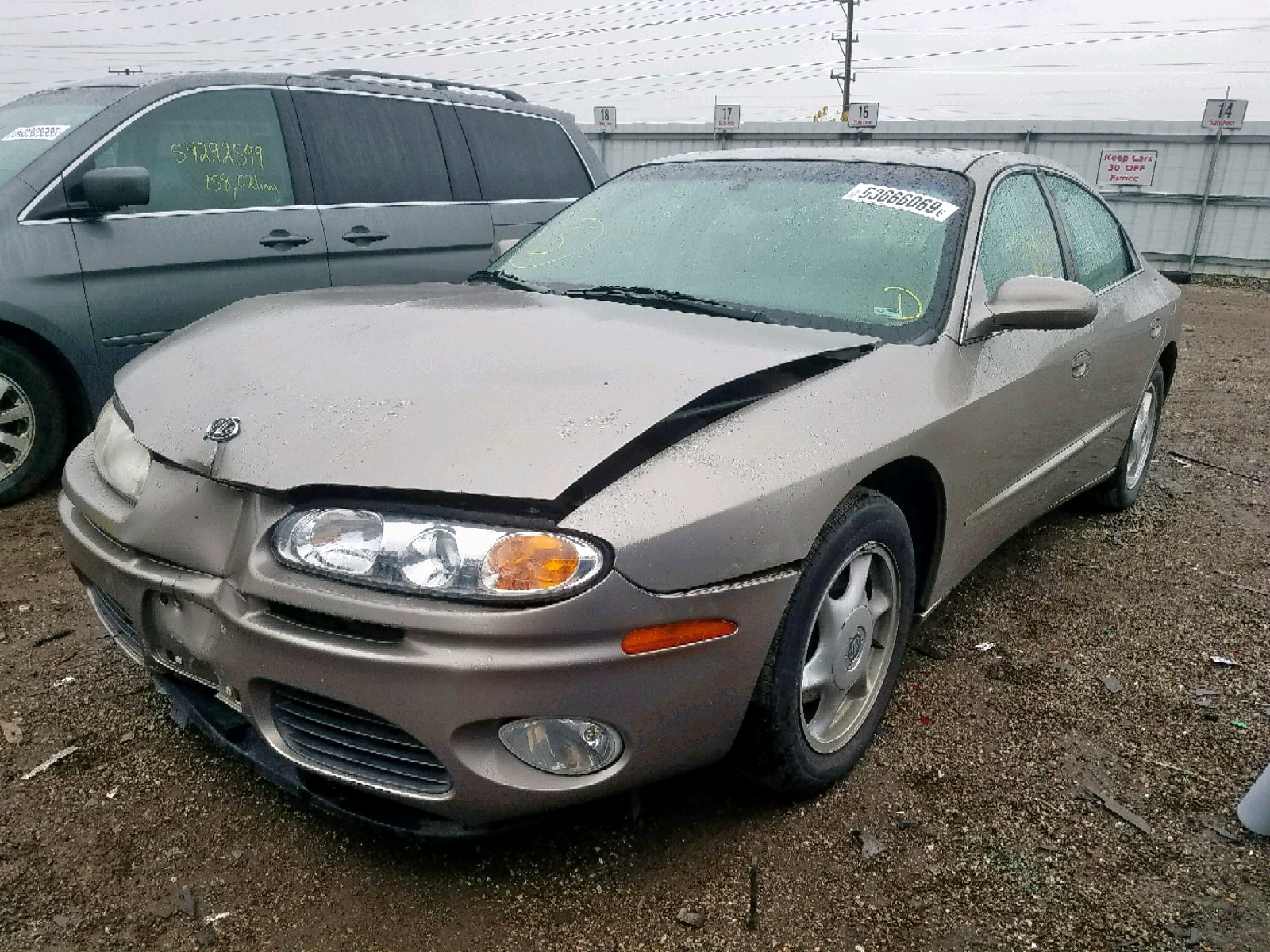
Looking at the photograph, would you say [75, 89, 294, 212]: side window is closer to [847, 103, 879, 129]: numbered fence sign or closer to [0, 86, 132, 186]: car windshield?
[0, 86, 132, 186]: car windshield

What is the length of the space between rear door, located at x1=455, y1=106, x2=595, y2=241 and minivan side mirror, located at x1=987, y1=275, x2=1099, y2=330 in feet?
10.2

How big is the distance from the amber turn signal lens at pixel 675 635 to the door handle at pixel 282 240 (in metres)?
3.42

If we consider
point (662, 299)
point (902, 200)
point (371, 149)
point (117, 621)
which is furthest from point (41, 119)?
point (902, 200)

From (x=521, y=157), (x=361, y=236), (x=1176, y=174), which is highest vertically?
(x=521, y=157)

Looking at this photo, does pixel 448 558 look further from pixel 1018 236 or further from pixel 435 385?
pixel 1018 236

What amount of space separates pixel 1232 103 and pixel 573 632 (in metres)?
16.5

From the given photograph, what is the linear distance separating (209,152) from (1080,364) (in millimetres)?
3664

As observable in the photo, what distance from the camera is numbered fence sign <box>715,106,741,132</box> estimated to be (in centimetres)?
1728

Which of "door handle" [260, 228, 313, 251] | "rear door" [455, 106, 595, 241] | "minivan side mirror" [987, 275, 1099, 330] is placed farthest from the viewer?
"rear door" [455, 106, 595, 241]

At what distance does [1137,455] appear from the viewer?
4.32 metres

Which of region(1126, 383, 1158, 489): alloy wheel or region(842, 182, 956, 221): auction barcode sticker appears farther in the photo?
region(1126, 383, 1158, 489): alloy wheel

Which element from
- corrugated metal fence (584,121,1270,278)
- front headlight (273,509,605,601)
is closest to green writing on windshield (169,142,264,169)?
front headlight (273,509,605,601)

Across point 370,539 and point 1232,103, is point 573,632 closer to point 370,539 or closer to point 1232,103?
point 370,539

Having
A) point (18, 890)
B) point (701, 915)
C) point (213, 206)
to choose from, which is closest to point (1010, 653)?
point (701, 915)
